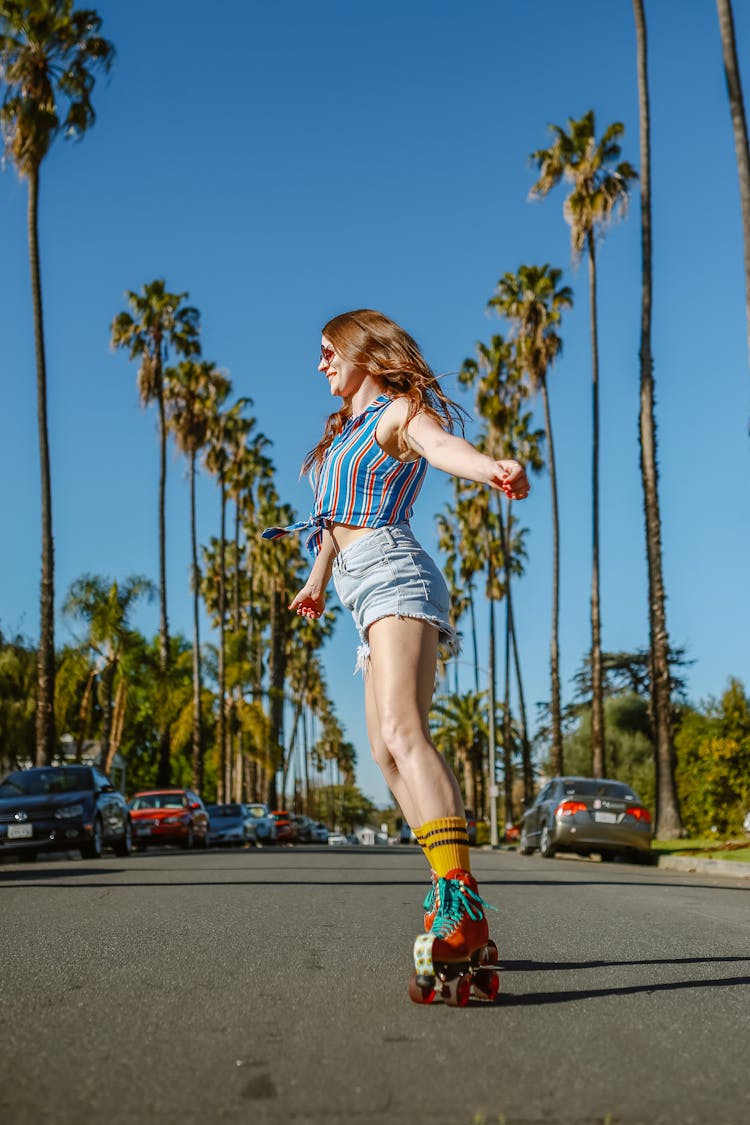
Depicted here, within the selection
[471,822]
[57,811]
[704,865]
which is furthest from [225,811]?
[704,865]

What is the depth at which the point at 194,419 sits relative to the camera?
45406 millimetres

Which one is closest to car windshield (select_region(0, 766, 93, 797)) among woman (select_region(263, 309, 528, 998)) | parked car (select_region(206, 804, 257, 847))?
woman (select_region(263, 309, 528, 998))

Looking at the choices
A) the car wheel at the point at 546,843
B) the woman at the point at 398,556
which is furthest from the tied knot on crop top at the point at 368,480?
the car wheel at the point at 546,843

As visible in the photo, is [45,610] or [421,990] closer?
[421,990]

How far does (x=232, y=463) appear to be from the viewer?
5306cm

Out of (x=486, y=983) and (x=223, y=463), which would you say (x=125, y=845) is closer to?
(x=486, y=983)

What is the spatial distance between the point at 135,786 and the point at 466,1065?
8231 cm

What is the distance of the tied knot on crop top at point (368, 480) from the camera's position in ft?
14.1

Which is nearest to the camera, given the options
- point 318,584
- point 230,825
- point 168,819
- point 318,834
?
point 318,584

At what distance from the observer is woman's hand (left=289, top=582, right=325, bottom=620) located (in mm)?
4805

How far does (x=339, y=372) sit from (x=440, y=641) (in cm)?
103

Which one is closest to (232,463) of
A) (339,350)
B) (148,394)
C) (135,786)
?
(148,394)

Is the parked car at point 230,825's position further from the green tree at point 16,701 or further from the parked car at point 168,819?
the green tree at point 16,701

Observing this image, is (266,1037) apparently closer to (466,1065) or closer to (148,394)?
(466,1065)
